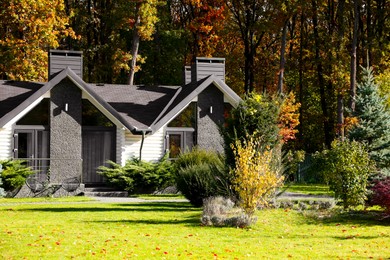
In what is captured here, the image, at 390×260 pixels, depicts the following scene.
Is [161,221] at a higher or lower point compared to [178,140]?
lower

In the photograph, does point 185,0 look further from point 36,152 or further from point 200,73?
point 36,152

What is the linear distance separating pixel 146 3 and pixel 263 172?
66.2 feet

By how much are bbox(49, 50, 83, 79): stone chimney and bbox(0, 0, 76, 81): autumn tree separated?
14.7ft

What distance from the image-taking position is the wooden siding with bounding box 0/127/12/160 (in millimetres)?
28531

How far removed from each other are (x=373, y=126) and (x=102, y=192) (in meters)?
11.2

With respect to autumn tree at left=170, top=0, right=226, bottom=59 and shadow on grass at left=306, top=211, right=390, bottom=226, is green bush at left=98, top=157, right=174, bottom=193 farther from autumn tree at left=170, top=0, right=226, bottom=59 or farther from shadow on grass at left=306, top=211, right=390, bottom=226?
autumn tree at left=170, top=0, right=226, bottom=59

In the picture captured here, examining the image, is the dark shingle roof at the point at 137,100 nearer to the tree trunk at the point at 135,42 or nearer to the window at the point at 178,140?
the window at the point at 178,140

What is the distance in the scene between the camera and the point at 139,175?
29.5 metres

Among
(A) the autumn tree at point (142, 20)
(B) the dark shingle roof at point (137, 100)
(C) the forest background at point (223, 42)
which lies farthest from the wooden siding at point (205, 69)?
(A) the autumn tree at point (142, 20)

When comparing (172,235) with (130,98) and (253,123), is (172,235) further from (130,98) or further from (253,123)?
(130,98)

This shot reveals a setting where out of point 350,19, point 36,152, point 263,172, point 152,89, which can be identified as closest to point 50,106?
point 36,152

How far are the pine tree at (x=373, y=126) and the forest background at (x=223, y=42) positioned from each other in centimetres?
1081

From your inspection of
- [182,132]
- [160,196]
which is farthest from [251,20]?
[160,196]

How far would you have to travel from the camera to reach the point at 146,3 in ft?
120
